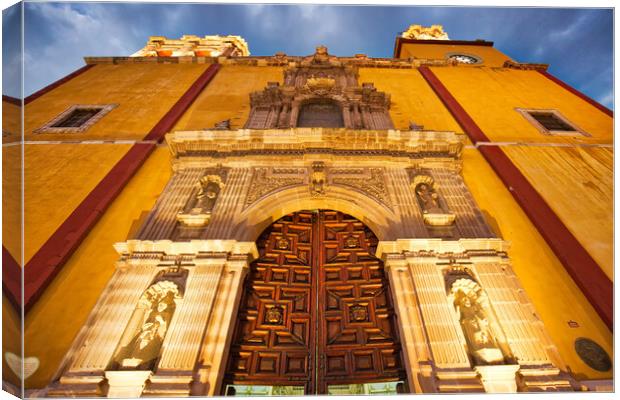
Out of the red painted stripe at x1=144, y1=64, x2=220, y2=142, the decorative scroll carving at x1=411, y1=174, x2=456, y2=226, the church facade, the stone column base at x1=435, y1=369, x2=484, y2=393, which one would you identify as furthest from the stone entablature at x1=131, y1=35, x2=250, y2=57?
the stone column base at x1=435, y1=369, x2=484, y2=393

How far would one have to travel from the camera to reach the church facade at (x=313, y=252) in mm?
3939

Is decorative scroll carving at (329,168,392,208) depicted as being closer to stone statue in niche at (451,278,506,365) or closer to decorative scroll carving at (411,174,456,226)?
decorative scroll carving at (411,174,456,226)

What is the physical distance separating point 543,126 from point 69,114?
12118mm

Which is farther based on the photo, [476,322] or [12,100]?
[476,322]

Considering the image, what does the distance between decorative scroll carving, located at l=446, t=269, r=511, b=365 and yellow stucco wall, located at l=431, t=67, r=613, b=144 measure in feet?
15.6

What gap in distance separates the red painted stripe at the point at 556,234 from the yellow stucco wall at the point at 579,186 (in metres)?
0.14

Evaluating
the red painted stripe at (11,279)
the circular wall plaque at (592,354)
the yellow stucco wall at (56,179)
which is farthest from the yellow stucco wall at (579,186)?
the yellow stucco wall at (56,179)

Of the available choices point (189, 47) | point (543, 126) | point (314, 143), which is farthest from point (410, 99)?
point (189, 47)

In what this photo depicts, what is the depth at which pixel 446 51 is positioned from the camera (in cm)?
1526

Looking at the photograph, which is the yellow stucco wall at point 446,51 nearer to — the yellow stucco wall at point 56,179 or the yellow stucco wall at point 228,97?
the yellow stucco wall at point 228,97

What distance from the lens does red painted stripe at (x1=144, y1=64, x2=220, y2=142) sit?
8152 mm

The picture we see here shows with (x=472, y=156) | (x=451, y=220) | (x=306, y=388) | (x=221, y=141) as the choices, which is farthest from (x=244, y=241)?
(x=472, y=156)

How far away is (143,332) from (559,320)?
5.17 metres

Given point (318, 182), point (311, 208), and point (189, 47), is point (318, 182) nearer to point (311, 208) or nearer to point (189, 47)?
point (311, 208)
